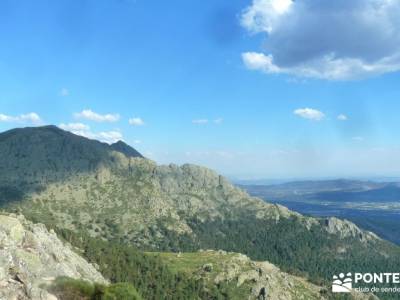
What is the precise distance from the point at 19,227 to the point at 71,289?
33.0 metres

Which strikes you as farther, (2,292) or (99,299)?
(99,299)

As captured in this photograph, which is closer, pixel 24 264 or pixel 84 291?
pixel 24 264

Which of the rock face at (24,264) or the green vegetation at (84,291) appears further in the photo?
the green vegetation at (84,291)

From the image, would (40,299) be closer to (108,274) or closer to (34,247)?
(34,247)

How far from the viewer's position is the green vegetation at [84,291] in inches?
3044

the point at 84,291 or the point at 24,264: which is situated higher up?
the point at 24,264

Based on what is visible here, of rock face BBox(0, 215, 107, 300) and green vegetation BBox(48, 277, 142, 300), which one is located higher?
rock face BBox(0, 215, 107, 300)

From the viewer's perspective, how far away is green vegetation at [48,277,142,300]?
254 ft

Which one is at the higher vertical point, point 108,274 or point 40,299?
point 40,299

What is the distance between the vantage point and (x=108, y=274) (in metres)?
200

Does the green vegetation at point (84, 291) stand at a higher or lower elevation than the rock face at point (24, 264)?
lower

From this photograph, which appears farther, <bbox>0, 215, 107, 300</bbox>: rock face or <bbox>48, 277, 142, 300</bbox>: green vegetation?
<bbox>48, 277, 142, 300</bbox>: green vegetation

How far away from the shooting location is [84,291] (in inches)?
3199

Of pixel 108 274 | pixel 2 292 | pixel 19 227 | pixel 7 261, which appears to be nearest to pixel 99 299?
→ pixel 7 261
